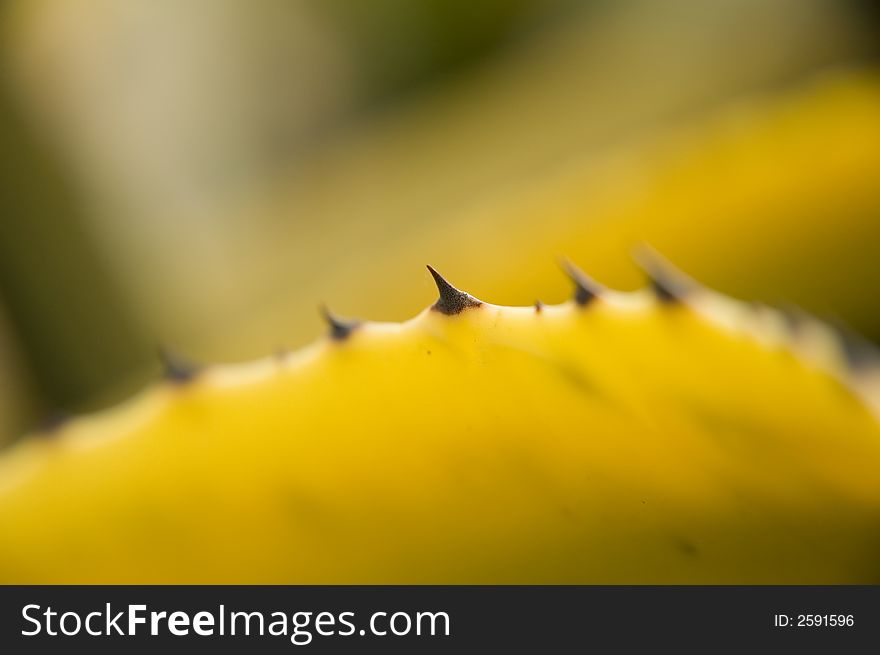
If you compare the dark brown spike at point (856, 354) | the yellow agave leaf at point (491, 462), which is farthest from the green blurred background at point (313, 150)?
the yellow agave leaf at point (491, 462)

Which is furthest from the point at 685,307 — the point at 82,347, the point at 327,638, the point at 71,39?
the point at 71,39

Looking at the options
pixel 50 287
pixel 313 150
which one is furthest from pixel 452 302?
pixel 313 150

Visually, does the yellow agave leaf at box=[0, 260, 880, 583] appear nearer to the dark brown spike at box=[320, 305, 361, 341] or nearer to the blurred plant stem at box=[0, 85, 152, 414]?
the dark brown spike at box=[320, 305, 361, 341]

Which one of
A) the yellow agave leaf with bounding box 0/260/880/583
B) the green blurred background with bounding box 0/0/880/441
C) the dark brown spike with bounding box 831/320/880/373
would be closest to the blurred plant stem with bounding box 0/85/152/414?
the green blurred background with bounding box 0/0/880/441

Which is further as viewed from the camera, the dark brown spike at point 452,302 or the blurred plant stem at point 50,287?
the blurred plant stem at point 50,287

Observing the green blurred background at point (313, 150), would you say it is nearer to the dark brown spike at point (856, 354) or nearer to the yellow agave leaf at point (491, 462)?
the dark brown spike at point (856, 354)

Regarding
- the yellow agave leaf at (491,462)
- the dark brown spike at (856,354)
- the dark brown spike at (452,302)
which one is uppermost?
the dark brown spike at (856,354)

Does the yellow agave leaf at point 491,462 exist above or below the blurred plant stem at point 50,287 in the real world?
below

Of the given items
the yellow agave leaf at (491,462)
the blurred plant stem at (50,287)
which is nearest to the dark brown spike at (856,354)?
the yellow agave leaf at (491,462)
